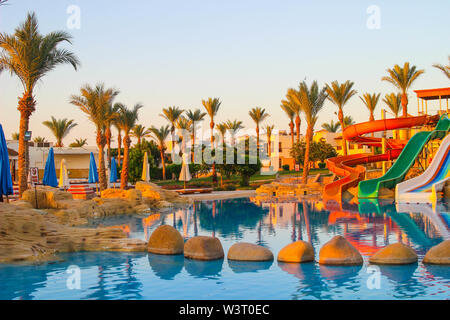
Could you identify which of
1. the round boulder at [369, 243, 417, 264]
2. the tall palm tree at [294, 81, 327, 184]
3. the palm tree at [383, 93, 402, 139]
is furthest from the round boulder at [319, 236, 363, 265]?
the palm tree at [383, 93, 402, 139]

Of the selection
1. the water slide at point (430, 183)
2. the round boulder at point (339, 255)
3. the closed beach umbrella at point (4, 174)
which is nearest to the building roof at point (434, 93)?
the water slide at point (430, 183)

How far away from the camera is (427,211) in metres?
19.7

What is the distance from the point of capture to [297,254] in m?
9.86

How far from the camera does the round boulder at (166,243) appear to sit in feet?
35.8

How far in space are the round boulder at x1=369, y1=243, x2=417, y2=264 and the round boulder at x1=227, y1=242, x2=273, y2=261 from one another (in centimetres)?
208

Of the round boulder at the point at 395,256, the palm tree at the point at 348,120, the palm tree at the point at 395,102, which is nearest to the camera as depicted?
the round boulder at the point at 395,256

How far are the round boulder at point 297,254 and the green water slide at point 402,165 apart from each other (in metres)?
18.6

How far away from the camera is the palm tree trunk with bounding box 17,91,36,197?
20.0 m

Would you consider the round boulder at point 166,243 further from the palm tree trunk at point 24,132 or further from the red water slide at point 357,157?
the red water slide at point 357,157

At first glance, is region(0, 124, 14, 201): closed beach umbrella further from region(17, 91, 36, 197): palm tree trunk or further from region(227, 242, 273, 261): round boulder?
region(227, 242, 273, 261): round boulder

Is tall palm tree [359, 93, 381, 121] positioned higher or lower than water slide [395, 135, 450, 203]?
higher

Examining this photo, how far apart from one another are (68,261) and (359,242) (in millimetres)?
6976

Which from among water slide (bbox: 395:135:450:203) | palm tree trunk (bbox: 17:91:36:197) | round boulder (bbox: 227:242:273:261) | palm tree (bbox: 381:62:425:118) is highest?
palm tree (bbox: 381:62:425:118)

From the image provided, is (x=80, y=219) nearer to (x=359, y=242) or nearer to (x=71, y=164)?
(x=359, y=242)
